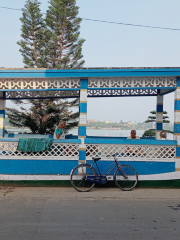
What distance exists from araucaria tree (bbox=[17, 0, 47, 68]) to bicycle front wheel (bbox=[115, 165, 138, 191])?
44.9 ft

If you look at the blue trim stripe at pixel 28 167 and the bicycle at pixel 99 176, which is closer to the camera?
the bicycle at pixel 99 176

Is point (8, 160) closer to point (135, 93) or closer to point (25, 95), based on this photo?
point (25, 95)

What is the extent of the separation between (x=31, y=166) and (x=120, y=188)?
220 cm

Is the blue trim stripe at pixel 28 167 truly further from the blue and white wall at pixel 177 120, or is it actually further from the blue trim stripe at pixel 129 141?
the blue and white wall at pixel 177 120

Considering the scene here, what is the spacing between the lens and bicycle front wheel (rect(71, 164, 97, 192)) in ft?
21.5

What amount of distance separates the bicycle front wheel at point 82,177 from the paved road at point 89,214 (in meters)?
0.22

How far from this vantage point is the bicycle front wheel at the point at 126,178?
6.71 m

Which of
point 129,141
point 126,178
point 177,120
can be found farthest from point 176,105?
point 126,178

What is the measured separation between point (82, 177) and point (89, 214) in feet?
5.74

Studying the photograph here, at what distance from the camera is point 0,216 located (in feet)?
15.5

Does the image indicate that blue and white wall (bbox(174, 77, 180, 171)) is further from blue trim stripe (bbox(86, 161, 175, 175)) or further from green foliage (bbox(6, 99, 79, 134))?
green foliage (bbox(6, 99, 79, 134))

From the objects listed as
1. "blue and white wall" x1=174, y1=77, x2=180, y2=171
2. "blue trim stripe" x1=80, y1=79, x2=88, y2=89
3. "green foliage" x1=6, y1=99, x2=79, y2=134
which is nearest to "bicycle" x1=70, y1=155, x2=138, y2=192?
"blue and white wall" x1=174, y1=77, x2=180, y2=171

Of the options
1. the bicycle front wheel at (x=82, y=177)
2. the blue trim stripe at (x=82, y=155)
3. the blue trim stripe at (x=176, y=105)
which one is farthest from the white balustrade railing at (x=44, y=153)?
the blue trim stripe at (x=176, y=105)

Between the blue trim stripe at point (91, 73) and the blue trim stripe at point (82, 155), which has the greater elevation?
the blue trim stripe at point (91, 73)
